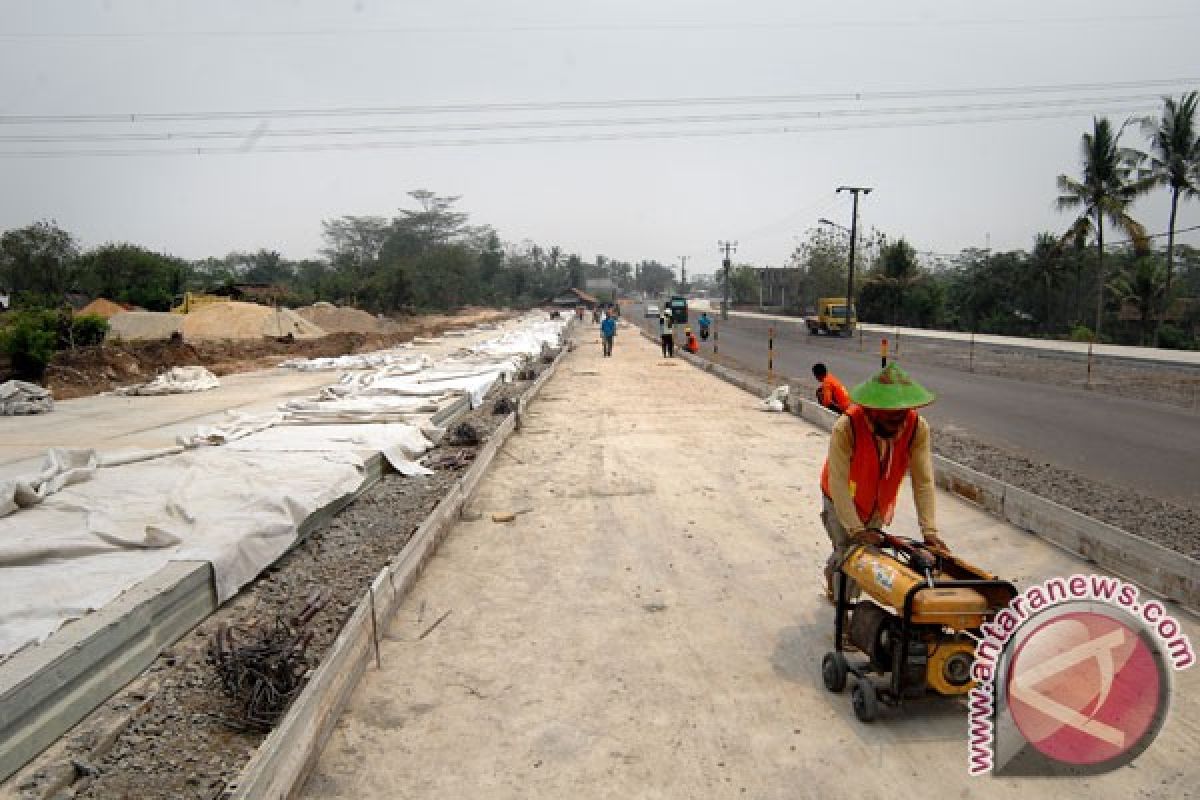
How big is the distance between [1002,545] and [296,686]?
5.06 metres

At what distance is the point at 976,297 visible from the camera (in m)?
47.0

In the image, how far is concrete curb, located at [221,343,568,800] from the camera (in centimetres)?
270

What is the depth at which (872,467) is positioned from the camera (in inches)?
143

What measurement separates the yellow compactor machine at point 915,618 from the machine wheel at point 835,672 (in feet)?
0.12

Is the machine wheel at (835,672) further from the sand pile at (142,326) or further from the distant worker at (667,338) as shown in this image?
the sand pile at (142,326)

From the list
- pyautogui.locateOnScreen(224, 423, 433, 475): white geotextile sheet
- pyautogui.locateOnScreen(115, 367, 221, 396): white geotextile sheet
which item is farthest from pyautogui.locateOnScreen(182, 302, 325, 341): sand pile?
pyautogui.locateOnScreen(224, 423, 433, 475): white geotextile sheet

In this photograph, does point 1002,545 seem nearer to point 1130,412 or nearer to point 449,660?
point 449,660

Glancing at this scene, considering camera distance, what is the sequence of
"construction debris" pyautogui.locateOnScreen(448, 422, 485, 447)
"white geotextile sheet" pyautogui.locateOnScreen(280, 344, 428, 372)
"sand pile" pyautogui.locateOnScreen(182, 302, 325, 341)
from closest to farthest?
"construction debris" pyautogui.locateOnScreen(448, 422, 485, 447), "white geotextile sheet" pyautogui.locateOnScreen(280, 344, 428, 372), "sand pile" pyautogui.locateOnScreen(182, 302, 325, 341)

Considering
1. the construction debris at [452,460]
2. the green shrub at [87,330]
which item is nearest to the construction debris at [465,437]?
the construction debris at [452,460]

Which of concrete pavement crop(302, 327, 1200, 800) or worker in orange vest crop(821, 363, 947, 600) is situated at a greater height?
worker in orange vest crop(821, 363, 947, 600)

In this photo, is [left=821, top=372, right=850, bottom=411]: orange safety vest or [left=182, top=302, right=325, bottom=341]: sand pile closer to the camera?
[left=821, top=372, right=850, bottom=411]: orange safety vest

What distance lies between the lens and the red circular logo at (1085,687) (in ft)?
8.57

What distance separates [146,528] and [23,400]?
9.65 m

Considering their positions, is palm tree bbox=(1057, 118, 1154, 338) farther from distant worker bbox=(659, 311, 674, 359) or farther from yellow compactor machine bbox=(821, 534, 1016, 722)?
yellow compactor machine bbox=(821, 534, 1016, 722)
